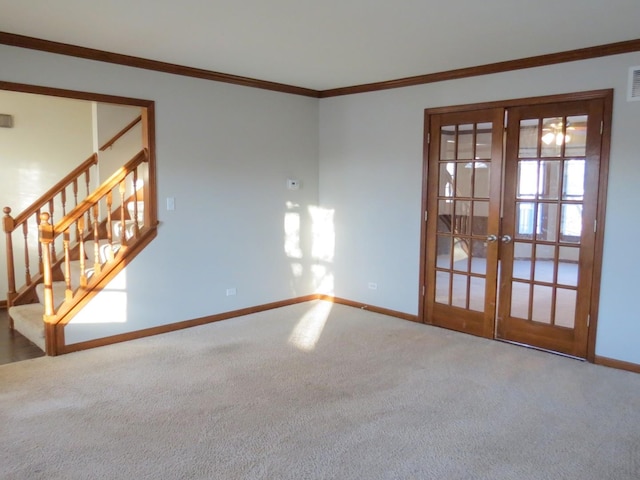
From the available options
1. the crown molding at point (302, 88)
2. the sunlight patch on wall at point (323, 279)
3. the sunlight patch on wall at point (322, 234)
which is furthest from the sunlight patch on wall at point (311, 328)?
the crown molding at point (302, 88)

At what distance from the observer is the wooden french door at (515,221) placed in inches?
157

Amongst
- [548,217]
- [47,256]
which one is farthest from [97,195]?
[548,217]

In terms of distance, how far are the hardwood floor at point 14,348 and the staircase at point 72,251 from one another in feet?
0.18

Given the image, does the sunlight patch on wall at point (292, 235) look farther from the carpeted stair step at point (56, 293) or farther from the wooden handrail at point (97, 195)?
the carpeted stair step at point (56, 293)

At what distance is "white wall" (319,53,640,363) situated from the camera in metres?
3.75

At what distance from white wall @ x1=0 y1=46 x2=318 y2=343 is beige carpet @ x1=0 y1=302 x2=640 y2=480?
43 centimetres

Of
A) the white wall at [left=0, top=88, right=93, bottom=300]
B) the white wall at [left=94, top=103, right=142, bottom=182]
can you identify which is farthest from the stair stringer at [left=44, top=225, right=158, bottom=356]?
the white wall at [left=0, top=88, right=93, bottom=300]

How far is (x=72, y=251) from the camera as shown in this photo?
5.19 meters

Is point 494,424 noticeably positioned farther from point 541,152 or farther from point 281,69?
point 281,69

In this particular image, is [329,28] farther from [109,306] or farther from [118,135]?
[118,135]

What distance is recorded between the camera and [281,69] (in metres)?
4.59

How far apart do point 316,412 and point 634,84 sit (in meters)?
3.23

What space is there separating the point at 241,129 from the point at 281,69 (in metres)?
0.78

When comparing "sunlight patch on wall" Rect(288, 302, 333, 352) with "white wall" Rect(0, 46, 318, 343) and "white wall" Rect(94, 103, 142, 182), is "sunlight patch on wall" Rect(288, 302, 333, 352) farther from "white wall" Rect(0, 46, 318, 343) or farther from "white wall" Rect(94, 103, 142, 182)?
"white wall" Rect(94, 103, 142, 182)
